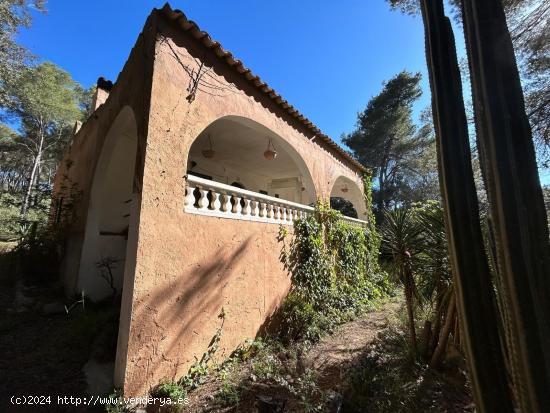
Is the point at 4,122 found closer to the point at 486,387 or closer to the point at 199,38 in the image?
the point at 199,38

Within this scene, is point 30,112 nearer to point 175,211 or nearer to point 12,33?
point 12,33

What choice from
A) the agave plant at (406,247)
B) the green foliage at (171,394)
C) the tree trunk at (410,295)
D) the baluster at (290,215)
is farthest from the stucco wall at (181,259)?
the tree trunk at (410,295)

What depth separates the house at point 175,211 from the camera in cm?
309

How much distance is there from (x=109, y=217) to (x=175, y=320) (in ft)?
13.0

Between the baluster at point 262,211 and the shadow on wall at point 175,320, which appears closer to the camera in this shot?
the shadow on wall at point 175,320

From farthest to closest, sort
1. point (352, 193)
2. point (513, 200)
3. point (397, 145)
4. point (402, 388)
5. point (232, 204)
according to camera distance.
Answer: point (397, 145)
point (352, 193)
point (232, 204)
point (402, 388)
point (513, 200)

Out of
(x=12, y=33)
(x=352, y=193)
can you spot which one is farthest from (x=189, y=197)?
Answer: (x=12, y=33)

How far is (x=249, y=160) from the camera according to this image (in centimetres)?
898

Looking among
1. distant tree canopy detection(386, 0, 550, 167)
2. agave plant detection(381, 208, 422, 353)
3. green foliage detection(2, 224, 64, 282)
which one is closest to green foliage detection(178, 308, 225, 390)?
agave plant detection(381, 208, 422, 353)

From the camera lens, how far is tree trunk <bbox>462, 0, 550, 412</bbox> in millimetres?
1295

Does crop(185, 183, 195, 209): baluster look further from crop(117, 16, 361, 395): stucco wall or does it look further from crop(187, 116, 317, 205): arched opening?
crop(187, 116, 317, 205): arched opening

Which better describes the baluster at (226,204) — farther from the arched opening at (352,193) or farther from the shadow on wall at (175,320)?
the arched opening at (352,193)

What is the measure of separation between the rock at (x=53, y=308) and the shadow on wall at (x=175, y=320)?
136 inches

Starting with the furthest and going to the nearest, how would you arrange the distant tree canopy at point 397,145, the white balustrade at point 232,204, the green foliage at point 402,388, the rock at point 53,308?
the distant tree canopy at point 397,145, the rock at point 53,308, the white balustrade at point 232,204, the green foliage at point 402,388
